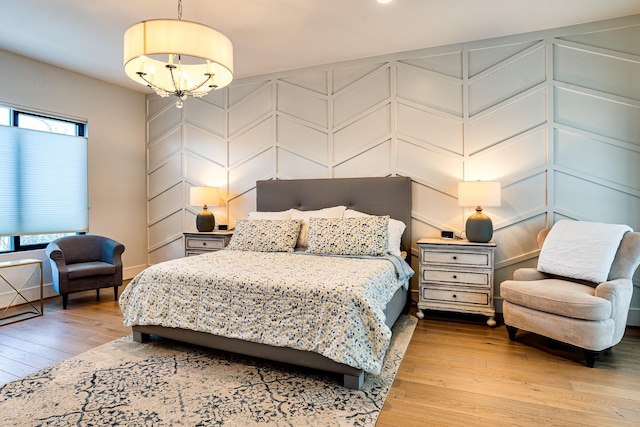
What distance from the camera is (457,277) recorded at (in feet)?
10.7

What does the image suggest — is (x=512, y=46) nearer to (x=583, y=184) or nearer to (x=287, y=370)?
(x=583, y=184)

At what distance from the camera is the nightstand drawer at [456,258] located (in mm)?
3184

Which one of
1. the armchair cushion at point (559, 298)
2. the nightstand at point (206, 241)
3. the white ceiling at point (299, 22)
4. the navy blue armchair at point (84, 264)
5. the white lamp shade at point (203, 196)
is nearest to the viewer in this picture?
the armchair cushion at point (559, 298)

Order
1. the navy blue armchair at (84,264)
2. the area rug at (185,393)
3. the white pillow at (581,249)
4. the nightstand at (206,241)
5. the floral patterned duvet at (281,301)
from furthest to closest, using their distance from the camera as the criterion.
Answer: the nightstand at (206,241)
the navy blue armchair at (84,264)
the white pillow at (581,249)
the floral patterned duvet at (281,301)
the area rug at (185,393)

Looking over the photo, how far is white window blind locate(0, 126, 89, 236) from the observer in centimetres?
386

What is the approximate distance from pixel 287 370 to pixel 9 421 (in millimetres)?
1487

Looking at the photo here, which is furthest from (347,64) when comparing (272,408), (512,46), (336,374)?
(272,408)

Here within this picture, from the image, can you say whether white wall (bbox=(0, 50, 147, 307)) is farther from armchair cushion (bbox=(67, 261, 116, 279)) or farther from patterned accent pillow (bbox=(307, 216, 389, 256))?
patterned accent pillow (bbox=(307, 216, 389, 256))

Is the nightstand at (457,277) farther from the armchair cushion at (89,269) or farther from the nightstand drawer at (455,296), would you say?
the armchair cushion at (89,269)

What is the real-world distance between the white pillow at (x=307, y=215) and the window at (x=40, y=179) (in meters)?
2.88

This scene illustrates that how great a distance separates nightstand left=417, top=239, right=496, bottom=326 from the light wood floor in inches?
6.9

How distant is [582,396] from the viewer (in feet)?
6.68

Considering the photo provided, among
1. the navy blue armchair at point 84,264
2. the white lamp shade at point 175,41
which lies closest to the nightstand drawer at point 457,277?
the white lamp shade at point 175,41

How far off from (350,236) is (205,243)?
6.62 feet
